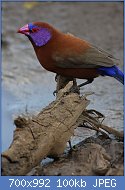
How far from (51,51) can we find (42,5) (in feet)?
18.6

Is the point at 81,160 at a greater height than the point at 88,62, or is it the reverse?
the point at 88,62

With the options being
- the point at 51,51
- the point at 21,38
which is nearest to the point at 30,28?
the point at 51,51

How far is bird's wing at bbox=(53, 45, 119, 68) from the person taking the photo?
17.4ft

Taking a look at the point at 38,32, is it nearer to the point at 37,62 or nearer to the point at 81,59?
the point at 81,59

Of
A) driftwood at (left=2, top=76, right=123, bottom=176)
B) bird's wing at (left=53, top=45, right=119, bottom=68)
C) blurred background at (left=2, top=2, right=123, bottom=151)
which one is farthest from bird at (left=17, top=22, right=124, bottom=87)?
blurred background at (left=2, top=2, right=123, bottom=151)

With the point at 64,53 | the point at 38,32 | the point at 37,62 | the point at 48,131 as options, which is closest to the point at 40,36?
the point at 38,32

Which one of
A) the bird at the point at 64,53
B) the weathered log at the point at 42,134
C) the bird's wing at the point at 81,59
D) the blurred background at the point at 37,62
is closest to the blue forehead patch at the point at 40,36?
the bird at the point at 64,53

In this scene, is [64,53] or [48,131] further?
[64,53]

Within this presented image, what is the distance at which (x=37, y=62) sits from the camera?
8.76m

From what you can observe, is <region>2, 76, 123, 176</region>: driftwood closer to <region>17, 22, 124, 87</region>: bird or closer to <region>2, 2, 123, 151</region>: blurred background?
<region>17, 22, 124, 87</region>: bird

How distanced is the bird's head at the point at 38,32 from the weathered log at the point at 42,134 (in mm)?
544

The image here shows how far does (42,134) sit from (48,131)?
0.08 m

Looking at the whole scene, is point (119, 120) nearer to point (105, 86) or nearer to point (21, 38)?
point (105, 86)

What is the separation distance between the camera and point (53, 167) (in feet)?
16.4
